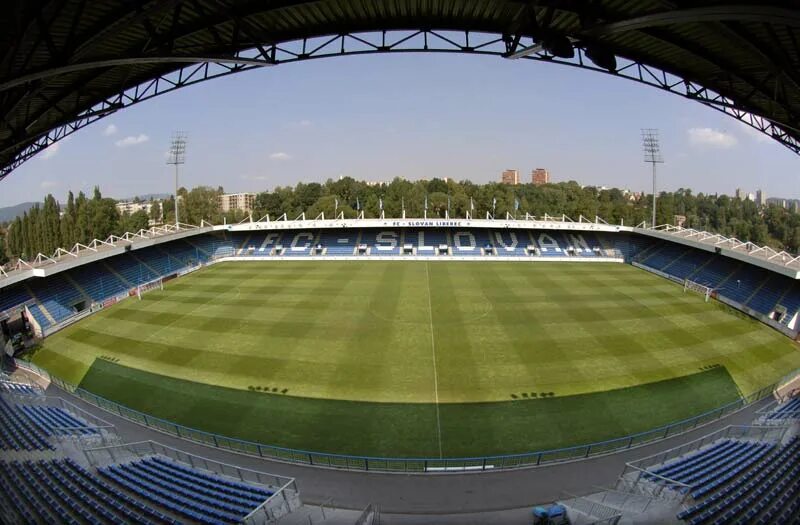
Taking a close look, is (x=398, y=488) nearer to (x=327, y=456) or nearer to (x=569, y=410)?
(x=327, y=456)

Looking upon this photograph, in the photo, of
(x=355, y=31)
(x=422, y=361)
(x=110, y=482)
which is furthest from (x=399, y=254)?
(x=110, y=482)

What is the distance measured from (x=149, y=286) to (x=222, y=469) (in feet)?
97.3

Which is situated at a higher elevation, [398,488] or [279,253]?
[279,253]

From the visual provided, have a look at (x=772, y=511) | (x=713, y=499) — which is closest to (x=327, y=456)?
(x=713, y=499)

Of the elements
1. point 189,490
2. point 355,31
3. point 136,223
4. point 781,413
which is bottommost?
point 781,413

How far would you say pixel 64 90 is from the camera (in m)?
15.5

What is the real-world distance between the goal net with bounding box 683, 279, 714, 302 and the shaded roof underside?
22.5 m

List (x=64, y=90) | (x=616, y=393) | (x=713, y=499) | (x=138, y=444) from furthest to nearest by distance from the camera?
(x=616, y=393) < (x=64, y=90) < (x=138, y=444) < (x=713, y=499)

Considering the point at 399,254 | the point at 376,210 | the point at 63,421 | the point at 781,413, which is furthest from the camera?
the point at 376,210

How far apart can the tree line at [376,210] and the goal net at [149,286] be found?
18.1m

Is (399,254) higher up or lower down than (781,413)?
higher up

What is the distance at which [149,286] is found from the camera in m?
37.1

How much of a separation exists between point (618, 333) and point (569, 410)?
410 inches

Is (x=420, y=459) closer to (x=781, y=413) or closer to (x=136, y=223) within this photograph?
(x=781, y=413)
